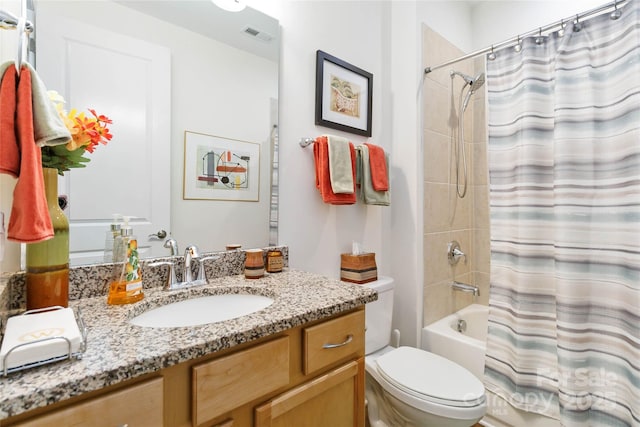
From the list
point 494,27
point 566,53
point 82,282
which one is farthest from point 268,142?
point 494,27

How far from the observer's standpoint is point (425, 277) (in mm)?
1870

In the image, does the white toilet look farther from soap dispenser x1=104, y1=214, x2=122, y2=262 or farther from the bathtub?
soap dispenser x1=104, y1=214, x2=122, y2=262

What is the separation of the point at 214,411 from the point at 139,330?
0.24m

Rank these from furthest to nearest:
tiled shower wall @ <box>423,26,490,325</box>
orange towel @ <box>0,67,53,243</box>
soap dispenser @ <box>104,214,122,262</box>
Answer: tiled shower wall @ <box>423,26,490,325</box>
soap dispenser @ <box>104,214,122,262</box>
orange towel @ <box>0,67,53,243</box>

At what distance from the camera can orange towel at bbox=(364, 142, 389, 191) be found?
5.43ft

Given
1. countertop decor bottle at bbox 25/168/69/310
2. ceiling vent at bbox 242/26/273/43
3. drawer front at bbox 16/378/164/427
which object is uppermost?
ceiling vent at bbox 242/26/273/43

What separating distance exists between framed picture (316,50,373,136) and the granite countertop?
2.94 ft

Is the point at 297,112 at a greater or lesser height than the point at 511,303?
greater

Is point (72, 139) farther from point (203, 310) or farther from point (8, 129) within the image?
point (203, 310)

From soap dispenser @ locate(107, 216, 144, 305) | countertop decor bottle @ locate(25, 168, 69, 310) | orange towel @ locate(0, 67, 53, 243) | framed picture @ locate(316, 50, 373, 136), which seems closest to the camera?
orange towel @ locate(0, 67, 53, 243)

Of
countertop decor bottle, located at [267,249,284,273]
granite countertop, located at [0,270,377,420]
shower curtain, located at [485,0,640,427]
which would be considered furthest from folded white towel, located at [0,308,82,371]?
shower curtain, located at [485,0,640,427]

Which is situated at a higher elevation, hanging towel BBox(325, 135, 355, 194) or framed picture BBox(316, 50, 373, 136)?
framed picture BBox(316, 50, 373, 136)

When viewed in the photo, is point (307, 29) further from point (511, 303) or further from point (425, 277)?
point (511, 303)

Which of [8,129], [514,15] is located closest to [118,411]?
[8,129]
